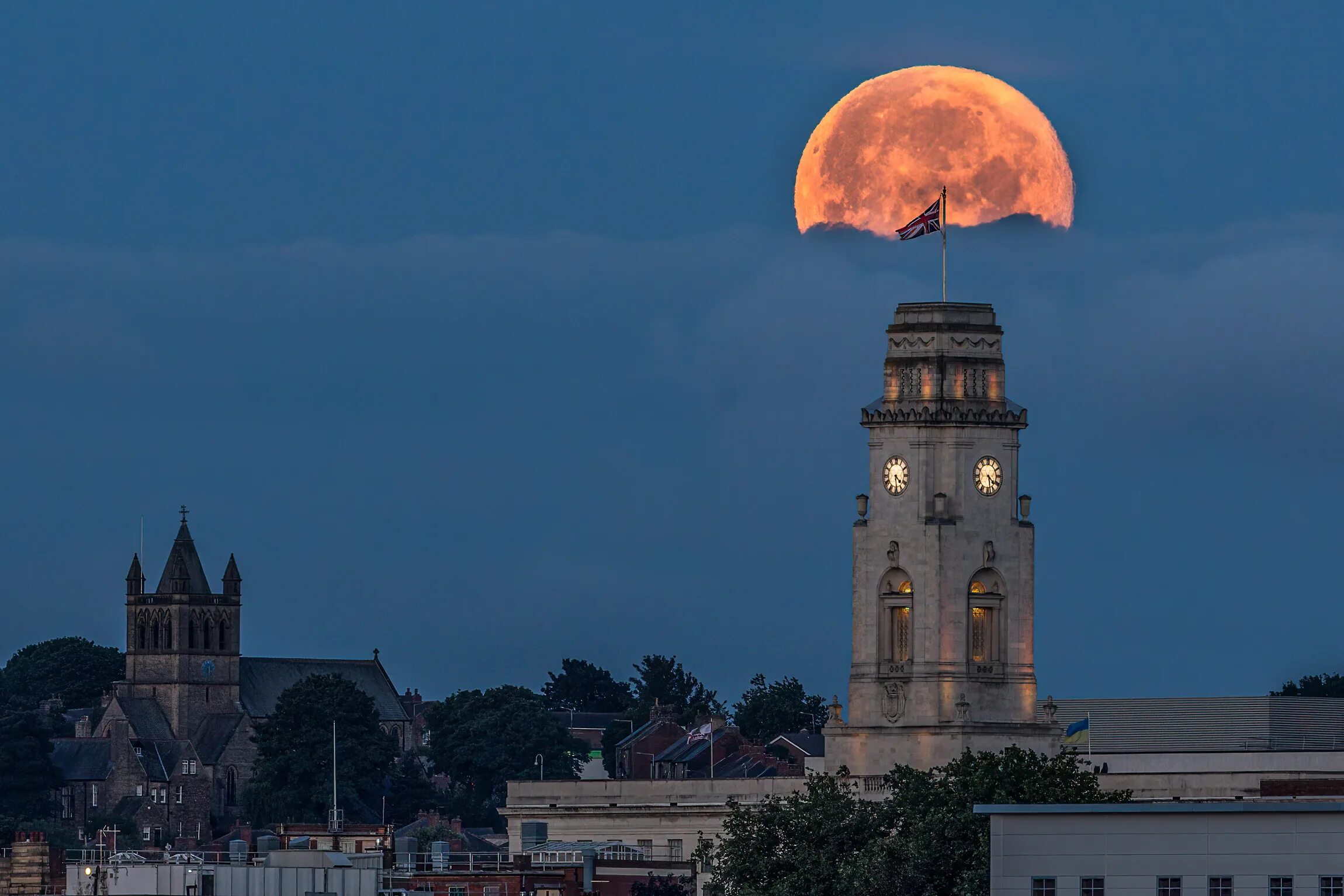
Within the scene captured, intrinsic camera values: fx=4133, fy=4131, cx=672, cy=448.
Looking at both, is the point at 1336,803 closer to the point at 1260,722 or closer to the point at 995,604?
the point at 995,604

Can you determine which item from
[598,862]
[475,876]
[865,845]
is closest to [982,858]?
[865,845]

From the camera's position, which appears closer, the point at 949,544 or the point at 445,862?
the point at 445,862

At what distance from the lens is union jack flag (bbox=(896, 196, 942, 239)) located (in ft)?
538

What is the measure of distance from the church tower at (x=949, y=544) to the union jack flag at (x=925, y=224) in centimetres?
342

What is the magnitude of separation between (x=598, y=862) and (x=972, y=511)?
2097 centimetres

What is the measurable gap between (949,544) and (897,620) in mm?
4083

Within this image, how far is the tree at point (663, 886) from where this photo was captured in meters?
160

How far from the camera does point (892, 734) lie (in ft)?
548

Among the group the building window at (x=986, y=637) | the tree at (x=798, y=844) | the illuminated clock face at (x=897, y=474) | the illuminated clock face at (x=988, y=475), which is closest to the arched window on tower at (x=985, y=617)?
the building window at (x=986, y=637)

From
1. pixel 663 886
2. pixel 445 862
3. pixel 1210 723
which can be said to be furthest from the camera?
pixel 1210 723

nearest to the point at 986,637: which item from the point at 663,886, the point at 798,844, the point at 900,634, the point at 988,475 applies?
the point at 900,634

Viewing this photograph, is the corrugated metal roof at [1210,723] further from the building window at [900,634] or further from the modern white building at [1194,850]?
the modern white building at [1194,850]

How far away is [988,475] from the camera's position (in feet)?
546

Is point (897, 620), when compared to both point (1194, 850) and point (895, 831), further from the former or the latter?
point (1194, 850)
